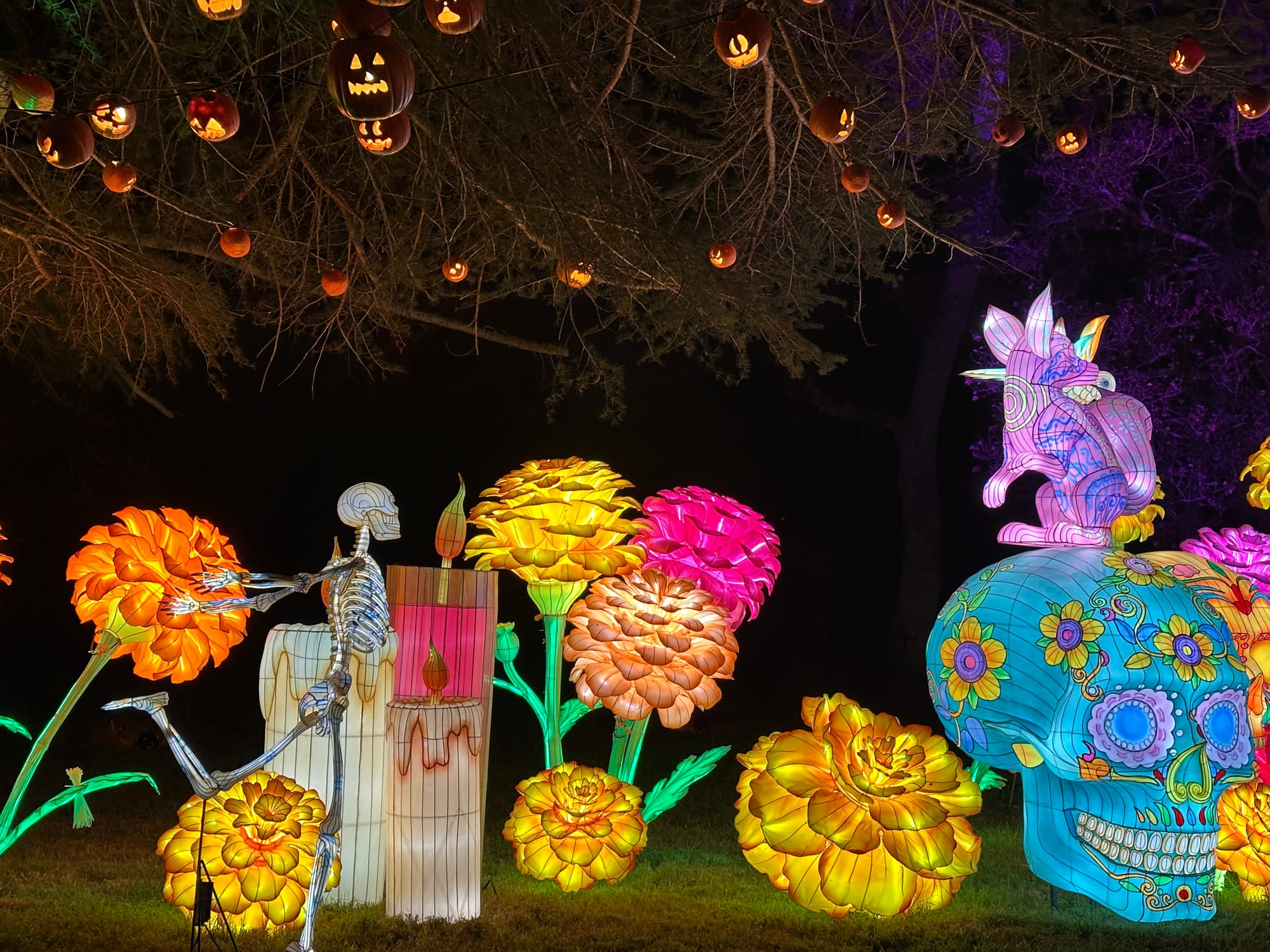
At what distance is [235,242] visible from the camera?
4039 mm

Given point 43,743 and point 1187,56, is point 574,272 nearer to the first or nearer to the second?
point 1187,56

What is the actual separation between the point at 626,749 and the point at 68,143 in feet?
10.4

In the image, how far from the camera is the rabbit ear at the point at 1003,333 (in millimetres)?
5211

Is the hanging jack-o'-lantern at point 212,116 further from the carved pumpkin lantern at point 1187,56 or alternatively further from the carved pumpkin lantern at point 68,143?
the carved pumpkin lantern at point 1187,56

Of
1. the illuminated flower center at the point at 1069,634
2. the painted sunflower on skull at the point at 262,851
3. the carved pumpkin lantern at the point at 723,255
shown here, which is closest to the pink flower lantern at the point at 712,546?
the carved pumpkin lantern at the point at 723,255

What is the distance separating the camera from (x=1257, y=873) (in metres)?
4.72

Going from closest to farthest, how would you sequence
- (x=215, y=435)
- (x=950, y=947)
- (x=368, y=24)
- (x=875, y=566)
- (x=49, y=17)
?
1. (x=368, y=24)
2. (x=950, y=947)
3. (x=49, y=17)
4. (x=215, y=435)
5. (x=875, y=566)

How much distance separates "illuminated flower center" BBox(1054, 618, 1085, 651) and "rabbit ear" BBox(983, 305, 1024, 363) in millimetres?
1278

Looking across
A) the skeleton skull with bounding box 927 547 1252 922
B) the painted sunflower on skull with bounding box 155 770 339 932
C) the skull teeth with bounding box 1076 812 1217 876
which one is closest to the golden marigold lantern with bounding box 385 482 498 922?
the painted sunflower on skull with bounding box 155 770 339 932

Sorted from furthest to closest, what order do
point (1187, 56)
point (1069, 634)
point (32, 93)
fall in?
point (1069, 634)
point (1187, 56)
point (32, 93)

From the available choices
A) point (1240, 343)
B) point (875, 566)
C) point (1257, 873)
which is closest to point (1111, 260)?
point (1240, 343)

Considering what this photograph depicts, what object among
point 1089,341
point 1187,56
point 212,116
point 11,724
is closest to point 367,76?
point 212,116

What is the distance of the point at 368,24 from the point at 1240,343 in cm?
926

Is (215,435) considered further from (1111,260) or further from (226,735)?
(1111,260)
